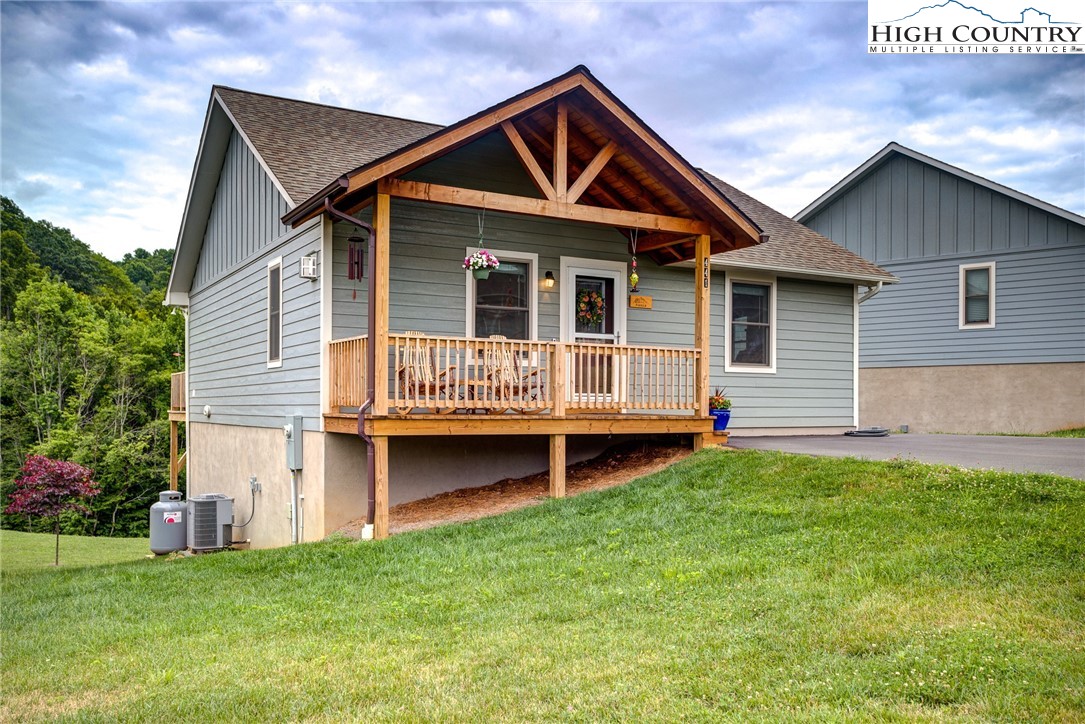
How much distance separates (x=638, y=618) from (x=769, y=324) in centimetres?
1035

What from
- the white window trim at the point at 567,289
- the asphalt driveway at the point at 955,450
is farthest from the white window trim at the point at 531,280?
the asphalt driveway at the point at 955,450

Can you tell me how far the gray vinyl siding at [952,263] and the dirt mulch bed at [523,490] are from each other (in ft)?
33.4

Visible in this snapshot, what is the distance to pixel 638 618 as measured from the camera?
5.59 metres

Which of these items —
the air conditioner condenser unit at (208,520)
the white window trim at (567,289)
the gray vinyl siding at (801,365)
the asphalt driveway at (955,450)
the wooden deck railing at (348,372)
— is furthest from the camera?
the gray vinyl siding at (801,365)

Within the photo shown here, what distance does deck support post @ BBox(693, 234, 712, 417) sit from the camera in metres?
11.7

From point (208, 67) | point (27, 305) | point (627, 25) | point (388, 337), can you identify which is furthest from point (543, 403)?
point (27, 305)

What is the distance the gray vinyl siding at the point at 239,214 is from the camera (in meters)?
13.5

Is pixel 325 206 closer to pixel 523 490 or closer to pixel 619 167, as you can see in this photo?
pixel 619 167

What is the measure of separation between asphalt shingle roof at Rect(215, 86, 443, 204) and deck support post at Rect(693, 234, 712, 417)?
464 centimetres

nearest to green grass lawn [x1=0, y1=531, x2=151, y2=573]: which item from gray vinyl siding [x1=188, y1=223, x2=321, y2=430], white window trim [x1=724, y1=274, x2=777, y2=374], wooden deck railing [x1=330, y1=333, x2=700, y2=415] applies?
gray vinyl siding [x1=188, y1=223, x2=321, y2=430]

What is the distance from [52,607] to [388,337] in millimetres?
4153

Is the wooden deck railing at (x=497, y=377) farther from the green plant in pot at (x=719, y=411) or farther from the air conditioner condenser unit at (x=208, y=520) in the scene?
the air conditioner condenser unit at (x=208, y=520)

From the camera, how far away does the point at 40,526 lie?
96.4 ft

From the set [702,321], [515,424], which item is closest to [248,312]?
[515,424]
